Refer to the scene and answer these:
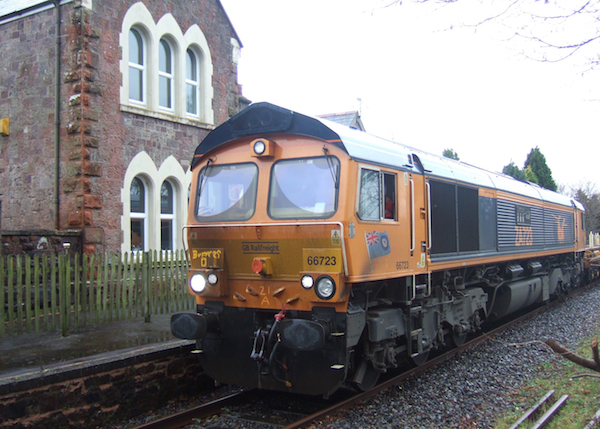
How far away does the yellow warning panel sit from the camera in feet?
18.1

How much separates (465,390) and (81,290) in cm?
584

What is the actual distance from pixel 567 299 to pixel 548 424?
11.2 m

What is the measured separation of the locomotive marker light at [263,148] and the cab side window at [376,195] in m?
1.07

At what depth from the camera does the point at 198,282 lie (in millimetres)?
6371

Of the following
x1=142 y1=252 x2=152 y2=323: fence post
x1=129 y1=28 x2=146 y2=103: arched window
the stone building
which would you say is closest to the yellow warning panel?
x1=142 y1=252 x2=152 y2=323: fence post

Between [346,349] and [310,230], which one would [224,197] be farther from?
[346,349]

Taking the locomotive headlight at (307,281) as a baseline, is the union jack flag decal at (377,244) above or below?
above

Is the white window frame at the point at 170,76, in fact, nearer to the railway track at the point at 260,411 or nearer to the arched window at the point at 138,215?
the arched window at the point at 138,215

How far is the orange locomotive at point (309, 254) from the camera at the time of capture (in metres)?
5.61

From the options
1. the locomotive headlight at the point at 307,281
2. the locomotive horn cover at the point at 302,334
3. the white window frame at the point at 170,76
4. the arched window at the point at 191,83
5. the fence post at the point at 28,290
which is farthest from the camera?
the arched window at the point at 191,83

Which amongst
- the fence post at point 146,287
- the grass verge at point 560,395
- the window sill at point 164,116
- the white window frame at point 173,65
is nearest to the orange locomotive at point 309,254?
the grass verge at point 560,395

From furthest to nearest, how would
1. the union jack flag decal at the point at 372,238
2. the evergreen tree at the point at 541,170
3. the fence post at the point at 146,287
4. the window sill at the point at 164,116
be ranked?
the evergreen tree at the point at 541,170 → the window sill at the point at 164,116 → the fence post at the point at 146,287 → the union jack flag decal at the point at 372,238

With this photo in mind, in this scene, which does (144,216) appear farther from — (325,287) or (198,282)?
(325,287)

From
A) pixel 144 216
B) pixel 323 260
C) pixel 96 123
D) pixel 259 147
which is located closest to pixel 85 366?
pixel 323 260
